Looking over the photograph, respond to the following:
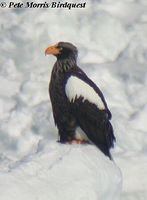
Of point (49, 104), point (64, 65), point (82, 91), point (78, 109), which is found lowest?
point (49, 104)

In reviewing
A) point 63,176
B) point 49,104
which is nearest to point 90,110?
Answer: point 49,104

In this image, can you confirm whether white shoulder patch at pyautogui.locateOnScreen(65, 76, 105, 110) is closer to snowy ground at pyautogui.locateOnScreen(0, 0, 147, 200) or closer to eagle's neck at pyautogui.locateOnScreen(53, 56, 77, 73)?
eagle's neck at pyautogui.locateOnScreen(53, 56, 77, 73)

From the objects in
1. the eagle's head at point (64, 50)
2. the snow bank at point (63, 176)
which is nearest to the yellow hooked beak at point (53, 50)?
the eagle's head at point (64, 50)

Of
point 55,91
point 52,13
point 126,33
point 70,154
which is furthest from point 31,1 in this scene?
point 70,154

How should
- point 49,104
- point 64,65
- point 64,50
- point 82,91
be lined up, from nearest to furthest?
point 82,91 < point 64,65 < point 64,50 < point 49,104

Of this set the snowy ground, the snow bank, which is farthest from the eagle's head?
the snow bank

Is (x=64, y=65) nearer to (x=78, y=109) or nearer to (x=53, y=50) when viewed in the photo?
(x=53, y=50)

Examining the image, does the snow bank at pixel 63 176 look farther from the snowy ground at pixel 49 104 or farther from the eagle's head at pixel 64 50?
the eagle's head at pixel 64 50
